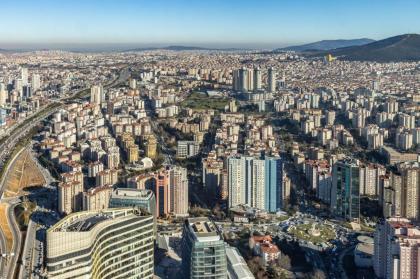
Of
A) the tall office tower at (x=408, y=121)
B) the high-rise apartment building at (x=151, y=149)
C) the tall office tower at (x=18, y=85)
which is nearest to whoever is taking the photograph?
the high-rise apartment building at (x=151, y=149)

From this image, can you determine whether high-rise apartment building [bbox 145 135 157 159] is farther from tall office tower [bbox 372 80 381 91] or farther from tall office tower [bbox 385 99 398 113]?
tall office tower [bbox 372 80 381 91]

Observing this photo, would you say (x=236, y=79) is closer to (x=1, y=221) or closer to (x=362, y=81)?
(x=362, y=81)

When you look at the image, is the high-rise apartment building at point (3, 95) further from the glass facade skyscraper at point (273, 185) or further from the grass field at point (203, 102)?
the glass facade skyscraper at point (273, 185)

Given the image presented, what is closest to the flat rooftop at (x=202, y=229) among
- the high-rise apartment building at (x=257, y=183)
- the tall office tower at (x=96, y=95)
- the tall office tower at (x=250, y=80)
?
the high-rise apartment building at (x=257, y=183)

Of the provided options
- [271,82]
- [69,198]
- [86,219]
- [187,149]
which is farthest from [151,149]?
[271,82]

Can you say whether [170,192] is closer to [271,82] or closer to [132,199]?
[132,199]
